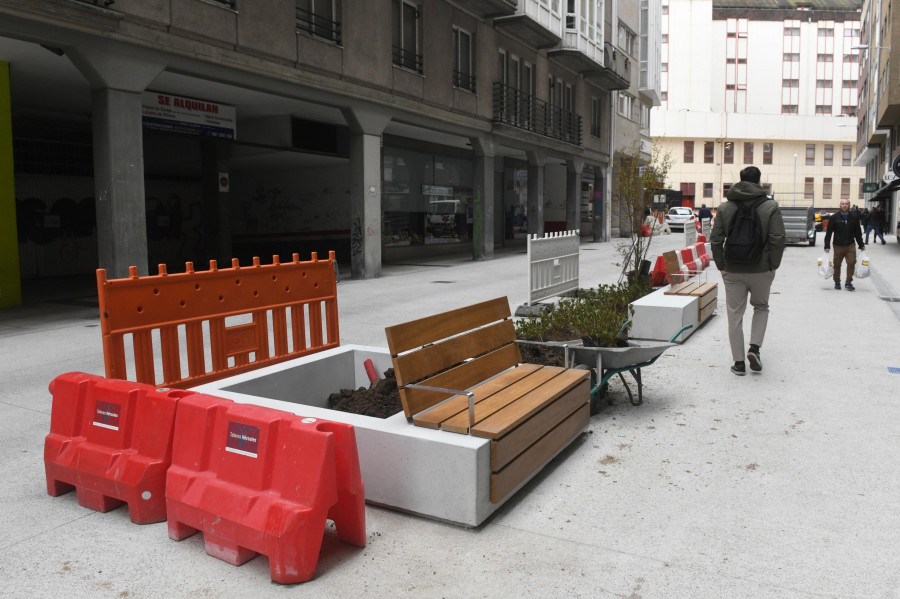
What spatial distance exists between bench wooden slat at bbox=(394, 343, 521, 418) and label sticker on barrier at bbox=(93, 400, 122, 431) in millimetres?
1535

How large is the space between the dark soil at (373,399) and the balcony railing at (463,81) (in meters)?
18.2

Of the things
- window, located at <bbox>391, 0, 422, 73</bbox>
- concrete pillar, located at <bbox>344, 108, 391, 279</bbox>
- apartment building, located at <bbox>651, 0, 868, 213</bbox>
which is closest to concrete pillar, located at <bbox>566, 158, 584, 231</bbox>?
window, located at <bbox>391, 0, 422, 73</bbox>

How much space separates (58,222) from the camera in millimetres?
19922

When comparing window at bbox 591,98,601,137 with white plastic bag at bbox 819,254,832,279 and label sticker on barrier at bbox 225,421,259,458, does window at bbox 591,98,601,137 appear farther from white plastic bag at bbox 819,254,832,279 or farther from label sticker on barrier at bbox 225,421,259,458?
label sticker on barrier at bbox 225,421,259,458

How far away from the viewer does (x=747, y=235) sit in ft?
22.6

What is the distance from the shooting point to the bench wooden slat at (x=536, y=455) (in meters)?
3.80

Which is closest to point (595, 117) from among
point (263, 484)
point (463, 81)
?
point (463, 81)

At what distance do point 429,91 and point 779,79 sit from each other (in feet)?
253

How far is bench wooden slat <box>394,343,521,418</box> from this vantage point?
405cm

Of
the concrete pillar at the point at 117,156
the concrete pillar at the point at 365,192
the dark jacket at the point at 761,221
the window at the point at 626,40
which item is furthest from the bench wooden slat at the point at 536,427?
the window at the point at 626,40

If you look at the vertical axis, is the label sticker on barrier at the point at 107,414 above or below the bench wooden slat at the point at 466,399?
above

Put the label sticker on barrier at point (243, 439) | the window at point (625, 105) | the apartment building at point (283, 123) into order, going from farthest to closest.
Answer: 1. the window at point (625, 105)
2. the apartment building at point (283, 123)
3. the label sticker on barrier at point (243, 439)

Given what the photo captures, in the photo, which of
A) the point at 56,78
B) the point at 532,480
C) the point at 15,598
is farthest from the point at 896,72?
the point at 15,598

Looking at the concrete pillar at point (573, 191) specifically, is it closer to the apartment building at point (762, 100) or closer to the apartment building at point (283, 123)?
the apartment building at point (283, 123)
